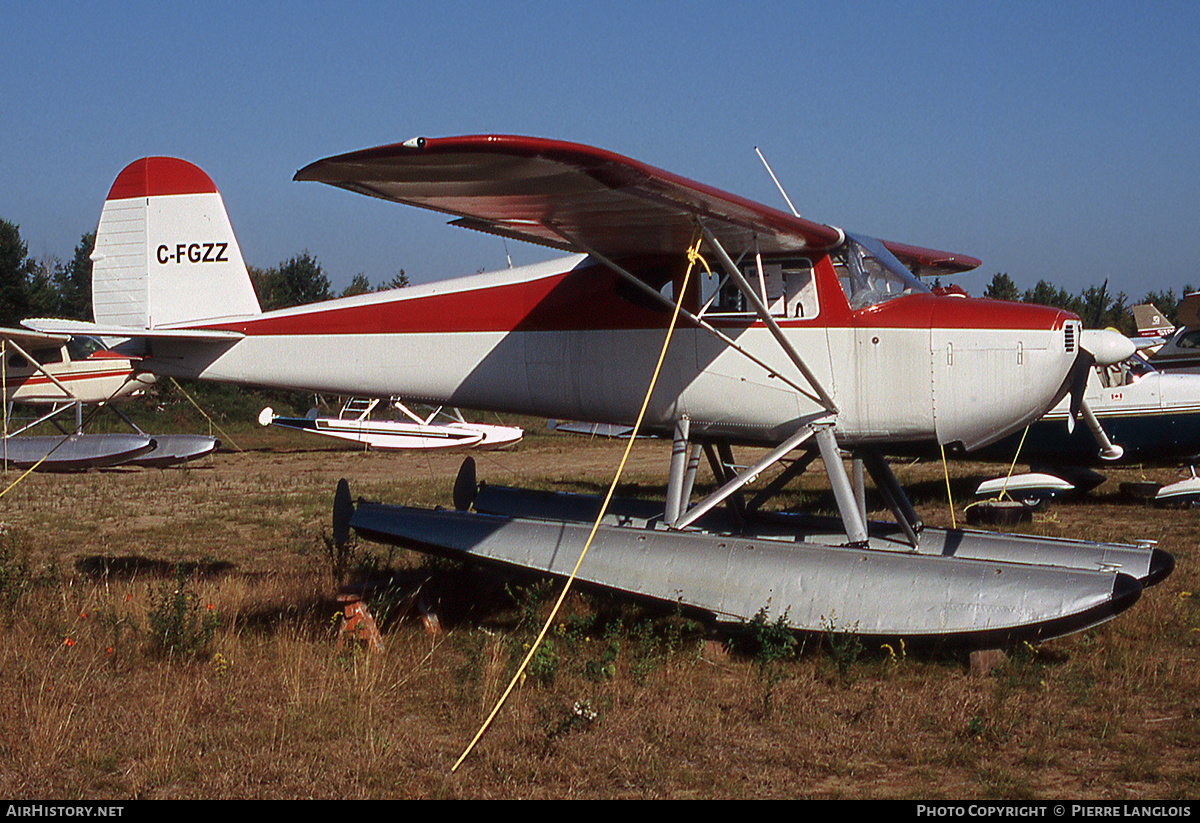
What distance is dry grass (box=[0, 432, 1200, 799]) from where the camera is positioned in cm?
396

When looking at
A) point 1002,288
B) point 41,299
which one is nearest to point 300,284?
point 41,299

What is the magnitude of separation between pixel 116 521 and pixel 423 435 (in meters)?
8.93

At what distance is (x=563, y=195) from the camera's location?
5387mm

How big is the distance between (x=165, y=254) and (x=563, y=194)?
15.9ft

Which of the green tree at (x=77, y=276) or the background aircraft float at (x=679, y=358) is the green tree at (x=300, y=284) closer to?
the green tree at (x=77, y=276)

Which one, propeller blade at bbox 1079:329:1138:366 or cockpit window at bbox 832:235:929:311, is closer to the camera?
propeller blade at bbox 1079:329:1138:366

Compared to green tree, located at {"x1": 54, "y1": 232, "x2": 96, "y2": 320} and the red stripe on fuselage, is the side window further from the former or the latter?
green tree, located at {"x1": 54, "y1": 232, "x2": 96, "y2": 320}

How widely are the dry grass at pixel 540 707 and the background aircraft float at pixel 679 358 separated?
0.42 metres

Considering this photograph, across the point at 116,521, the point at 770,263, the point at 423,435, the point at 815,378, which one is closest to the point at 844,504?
the point at 815,378

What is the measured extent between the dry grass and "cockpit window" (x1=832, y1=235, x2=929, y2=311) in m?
2.39

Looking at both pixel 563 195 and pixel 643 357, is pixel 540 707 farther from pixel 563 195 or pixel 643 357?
pixel 643 357

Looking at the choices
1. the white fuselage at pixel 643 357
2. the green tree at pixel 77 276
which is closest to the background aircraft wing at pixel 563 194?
the white fuselage at pixel 643 357

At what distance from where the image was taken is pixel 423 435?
20094 mm

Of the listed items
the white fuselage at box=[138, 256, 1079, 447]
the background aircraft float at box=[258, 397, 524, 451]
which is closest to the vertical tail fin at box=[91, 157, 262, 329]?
the white fuselage at box=[138, 256, 1079, 447]
